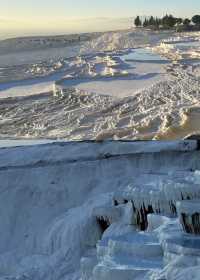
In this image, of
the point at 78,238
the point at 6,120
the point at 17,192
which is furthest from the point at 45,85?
the point at 78,238

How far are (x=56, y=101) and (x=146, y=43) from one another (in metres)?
32.5

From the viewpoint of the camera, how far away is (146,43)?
193ft

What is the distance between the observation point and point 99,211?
36.3 ft

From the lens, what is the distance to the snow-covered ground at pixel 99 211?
8.14 m

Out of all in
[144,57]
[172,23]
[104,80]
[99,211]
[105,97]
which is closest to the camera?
[99,211]

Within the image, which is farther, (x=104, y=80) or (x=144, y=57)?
(x=144, y=57)

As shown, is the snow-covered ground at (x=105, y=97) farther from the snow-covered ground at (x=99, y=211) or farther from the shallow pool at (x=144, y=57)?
the snow-covered ground at (x=99, y=211)

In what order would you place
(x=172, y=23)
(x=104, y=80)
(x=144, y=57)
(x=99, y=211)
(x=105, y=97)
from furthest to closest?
1. (x=172, y=23)
2. (x=144, y=57)
3. (x=104, y=80)
4. (x=105, y=97)
5. (x=99, y=211)

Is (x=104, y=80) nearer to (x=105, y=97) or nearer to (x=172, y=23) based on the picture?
(x=105, y=97)

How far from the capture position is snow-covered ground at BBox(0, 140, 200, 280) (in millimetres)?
8141

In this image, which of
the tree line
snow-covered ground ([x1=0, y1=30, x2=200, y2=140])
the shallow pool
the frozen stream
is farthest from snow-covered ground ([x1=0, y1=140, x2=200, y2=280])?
the tree line

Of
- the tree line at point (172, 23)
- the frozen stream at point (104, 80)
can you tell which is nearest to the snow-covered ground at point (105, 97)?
the frozen stream at point (104, 80)

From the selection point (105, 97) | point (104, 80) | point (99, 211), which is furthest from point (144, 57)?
point (99, 211)

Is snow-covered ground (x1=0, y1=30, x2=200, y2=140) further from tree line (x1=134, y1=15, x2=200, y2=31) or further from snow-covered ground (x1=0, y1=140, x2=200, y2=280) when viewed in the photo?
tree line (x1=134, y1=15, x2=200, y2=31)
